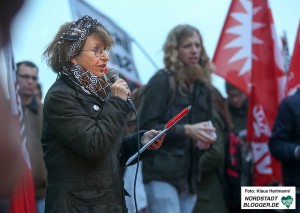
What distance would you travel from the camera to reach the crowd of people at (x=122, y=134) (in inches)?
123

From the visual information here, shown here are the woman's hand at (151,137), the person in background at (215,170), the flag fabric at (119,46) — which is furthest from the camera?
the flag fabric at (119,46)

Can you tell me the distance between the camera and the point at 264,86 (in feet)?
21.7

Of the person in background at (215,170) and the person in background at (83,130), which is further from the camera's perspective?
the person in background at (215,170)

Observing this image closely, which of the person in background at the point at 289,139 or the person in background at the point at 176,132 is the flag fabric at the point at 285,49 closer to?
the person in background at the point at 176,132

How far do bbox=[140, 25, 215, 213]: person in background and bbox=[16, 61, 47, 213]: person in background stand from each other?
2.72 feet

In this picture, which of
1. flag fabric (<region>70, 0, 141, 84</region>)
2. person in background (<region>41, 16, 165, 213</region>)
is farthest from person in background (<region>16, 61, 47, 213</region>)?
person in background (<region>41, 16, 165, 213</region>)

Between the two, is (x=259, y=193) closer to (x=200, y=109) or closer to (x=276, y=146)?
(x=276, y=146)

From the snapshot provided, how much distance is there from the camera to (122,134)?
11.0 ft

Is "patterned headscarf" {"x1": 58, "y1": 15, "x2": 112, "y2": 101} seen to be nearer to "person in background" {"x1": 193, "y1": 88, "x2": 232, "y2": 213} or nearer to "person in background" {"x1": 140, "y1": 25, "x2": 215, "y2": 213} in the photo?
"person in background" {"x1": 140, "y1": 25, "x2": 215, "y2": 213}

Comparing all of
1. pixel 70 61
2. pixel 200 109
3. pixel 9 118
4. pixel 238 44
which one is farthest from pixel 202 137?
pixel 9 118

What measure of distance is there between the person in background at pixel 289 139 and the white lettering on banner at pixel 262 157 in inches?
52.1

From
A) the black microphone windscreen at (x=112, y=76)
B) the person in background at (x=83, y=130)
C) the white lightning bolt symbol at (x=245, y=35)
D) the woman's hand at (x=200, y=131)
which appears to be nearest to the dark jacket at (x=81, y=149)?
the person in background at (x=83, y=130)

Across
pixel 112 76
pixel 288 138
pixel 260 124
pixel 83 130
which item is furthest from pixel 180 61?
pixel 83 130

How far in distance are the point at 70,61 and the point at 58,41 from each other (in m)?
0.12
